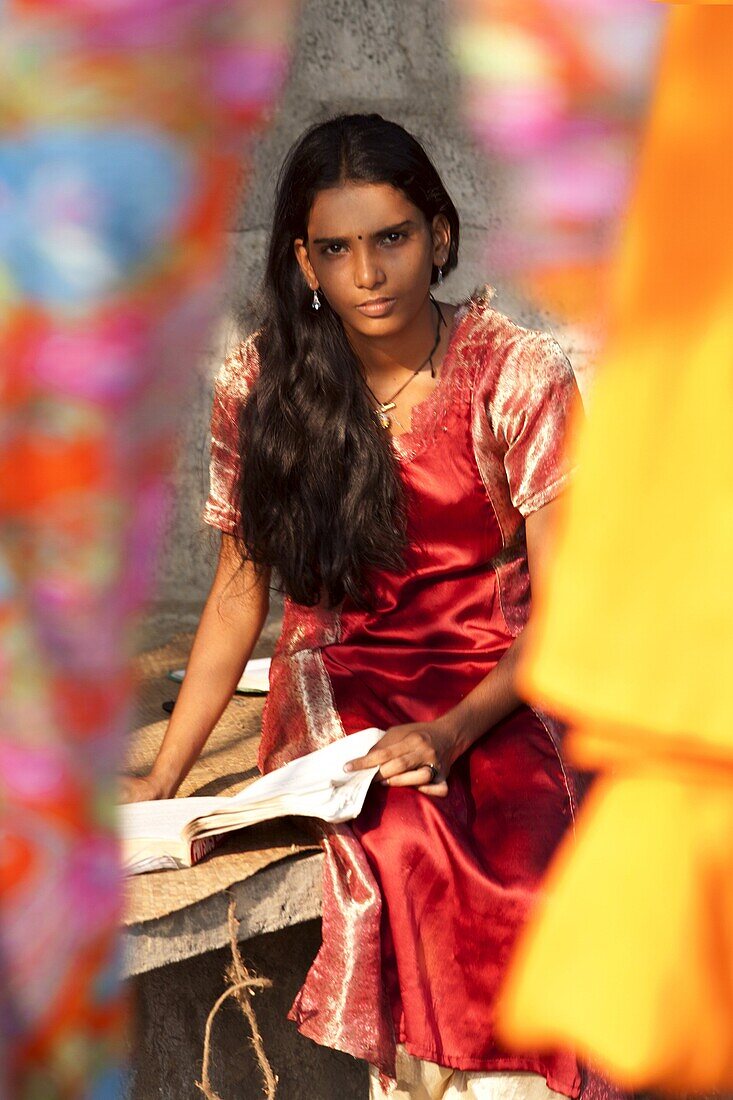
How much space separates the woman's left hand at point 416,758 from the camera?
1.92 meters

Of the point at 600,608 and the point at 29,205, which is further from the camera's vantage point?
the point at 600,608

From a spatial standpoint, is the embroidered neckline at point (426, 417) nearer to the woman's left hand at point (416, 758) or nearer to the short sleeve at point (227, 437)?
the short sleeve at point (227, 437)

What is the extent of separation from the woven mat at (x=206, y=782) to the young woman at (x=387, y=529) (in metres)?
0.11

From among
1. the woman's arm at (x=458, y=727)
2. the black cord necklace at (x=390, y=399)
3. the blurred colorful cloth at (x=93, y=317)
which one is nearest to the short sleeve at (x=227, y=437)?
the black cord necklace at (x=390, y=399)

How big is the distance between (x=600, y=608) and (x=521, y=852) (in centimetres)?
105

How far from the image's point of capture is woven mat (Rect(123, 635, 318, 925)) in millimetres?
1875

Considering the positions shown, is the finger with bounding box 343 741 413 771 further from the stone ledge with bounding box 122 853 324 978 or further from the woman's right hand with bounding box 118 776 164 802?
the woman's right hand with bounding box 118 776 164 802

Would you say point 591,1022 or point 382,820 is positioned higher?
point 591,1022

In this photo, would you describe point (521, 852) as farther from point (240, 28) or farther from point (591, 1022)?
point (240, 28)

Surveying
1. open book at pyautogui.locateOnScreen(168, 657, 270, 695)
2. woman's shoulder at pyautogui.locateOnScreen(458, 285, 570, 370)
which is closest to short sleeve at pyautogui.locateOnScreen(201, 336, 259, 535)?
woman's shoulder at pyautogui.locateOnScreen(458, 285, 570, 370)

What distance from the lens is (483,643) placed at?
2160mm

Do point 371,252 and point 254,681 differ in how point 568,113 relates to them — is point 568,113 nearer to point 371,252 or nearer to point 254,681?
point 371,252

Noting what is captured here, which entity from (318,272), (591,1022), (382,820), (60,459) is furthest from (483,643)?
(60,459)

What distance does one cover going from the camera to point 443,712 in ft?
6.95
